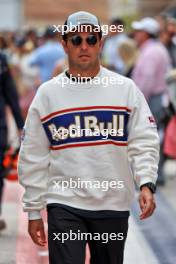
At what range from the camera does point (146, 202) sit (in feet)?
16.0

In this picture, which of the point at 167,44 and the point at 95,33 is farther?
the point at 167,44

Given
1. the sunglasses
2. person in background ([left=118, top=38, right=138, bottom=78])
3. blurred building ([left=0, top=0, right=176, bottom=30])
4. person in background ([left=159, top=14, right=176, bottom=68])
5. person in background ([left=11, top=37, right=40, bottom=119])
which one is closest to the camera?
the sunglasses

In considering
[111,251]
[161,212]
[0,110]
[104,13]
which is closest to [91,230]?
[111,251]

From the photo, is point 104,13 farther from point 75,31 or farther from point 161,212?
point 75,31

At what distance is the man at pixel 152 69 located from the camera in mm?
11375

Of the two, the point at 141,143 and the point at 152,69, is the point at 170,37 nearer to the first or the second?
the point at 152,69

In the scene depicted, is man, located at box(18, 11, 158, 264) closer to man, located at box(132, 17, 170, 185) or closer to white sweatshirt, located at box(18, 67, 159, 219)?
white sweatshirt, located at box(18, 67, 159, 219)

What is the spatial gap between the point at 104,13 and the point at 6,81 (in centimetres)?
5337

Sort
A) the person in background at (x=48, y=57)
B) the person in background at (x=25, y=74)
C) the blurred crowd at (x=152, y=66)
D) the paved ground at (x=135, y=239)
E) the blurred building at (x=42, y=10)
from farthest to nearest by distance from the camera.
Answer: the blurred building at (x=42, y=10)
the person in background at (x=25, y=74)
the person in background at (x=48, y=57)
the blurred crowd at (x=152, y=66)
the paved ground at (x=135, y=239)

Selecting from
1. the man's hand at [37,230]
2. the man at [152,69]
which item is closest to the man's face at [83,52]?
the man's hand at [37,230]

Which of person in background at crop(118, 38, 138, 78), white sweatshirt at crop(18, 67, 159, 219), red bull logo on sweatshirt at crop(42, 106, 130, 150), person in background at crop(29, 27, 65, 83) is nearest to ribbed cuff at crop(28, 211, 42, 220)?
white sweatshirt at crop(18, 67, 159, 219)

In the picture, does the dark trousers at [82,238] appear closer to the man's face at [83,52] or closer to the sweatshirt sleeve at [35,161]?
the sweatshirt sleeve at [35,161]

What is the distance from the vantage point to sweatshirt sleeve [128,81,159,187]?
16.4 feet

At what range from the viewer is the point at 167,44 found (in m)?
12.8
